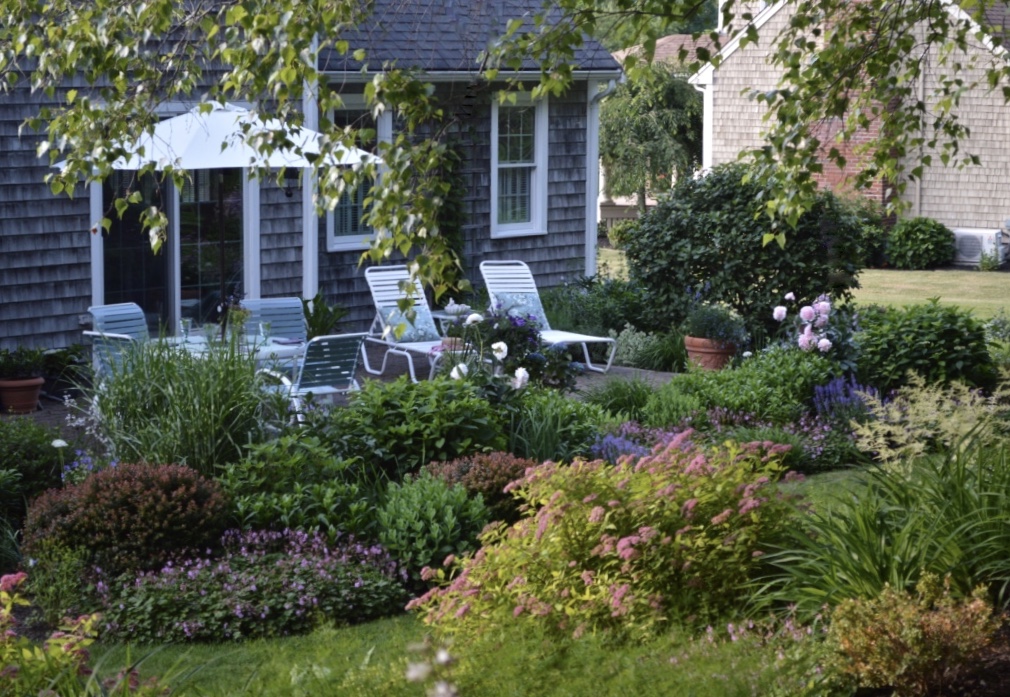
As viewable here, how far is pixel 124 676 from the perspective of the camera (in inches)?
143

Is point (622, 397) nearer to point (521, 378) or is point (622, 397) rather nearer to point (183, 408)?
point (521, 378)

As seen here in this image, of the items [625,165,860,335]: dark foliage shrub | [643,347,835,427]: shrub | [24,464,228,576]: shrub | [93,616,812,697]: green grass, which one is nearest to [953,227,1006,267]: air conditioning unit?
[625,165,860,335]: dark foliage shrub

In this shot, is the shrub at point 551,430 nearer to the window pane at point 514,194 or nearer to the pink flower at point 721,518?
the pink flower at point 721,518

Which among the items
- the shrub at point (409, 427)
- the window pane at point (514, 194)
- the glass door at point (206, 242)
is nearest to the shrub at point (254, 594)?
the shrub at point (409, 427)

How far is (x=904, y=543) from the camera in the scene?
461 cm

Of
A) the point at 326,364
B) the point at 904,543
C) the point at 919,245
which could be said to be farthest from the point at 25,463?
the point at 919,245

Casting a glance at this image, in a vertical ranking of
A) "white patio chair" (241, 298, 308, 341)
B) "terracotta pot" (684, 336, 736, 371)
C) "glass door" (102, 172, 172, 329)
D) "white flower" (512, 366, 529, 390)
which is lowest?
"terracotta pot" (684, 336, 736, 371)

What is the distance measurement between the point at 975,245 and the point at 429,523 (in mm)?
21182

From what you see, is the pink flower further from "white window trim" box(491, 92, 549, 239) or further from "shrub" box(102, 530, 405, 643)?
"white window trim" box(491, 92, 549, 239)

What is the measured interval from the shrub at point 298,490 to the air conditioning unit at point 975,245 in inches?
804

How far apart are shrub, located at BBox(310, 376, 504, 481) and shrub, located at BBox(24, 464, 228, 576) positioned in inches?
43.6

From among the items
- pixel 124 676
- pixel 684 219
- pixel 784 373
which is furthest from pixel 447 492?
pixel 684 219

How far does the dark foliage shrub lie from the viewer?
40.8 ft

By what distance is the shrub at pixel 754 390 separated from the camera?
31.3 ft
